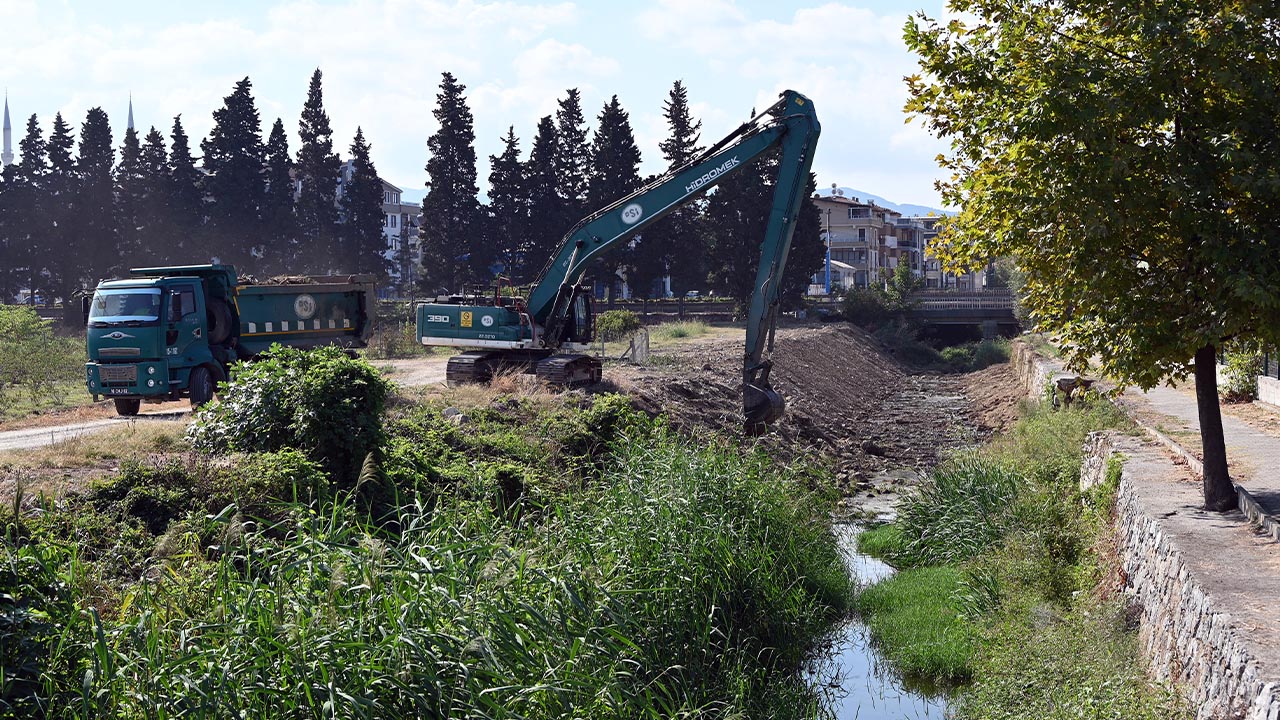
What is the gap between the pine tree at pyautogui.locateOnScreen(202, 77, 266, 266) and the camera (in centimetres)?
5694

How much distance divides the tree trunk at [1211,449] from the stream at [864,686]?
327cm

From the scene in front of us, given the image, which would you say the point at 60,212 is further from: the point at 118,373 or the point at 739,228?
the point at 118,373

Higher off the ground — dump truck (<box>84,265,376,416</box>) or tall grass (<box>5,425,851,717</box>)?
dump truck (<box>84,265,376,416</box>)

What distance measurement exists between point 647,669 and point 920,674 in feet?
13.3

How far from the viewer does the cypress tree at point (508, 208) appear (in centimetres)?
6134

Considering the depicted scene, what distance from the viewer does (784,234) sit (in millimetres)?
21000

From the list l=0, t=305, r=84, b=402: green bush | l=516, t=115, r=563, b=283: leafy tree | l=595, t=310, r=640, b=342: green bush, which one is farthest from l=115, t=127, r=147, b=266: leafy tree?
l=595, t=310, r=640, b=342: green bush

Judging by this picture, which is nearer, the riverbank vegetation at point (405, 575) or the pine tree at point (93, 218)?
the riverbank vegetation at point (405, 575)

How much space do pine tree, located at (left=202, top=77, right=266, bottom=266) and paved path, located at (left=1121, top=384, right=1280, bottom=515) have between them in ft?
153

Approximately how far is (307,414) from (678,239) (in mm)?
48984

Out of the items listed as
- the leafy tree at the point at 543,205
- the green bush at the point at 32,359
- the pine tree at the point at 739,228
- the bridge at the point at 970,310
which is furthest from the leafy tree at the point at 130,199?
the bridge at the point at 970,310

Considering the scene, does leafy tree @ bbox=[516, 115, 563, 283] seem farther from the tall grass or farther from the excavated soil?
the tall grass

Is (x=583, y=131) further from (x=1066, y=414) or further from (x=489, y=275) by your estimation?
(x=1066, y=414)

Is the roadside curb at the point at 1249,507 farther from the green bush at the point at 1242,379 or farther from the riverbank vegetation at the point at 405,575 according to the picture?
the green bush at the point at 1242,379
